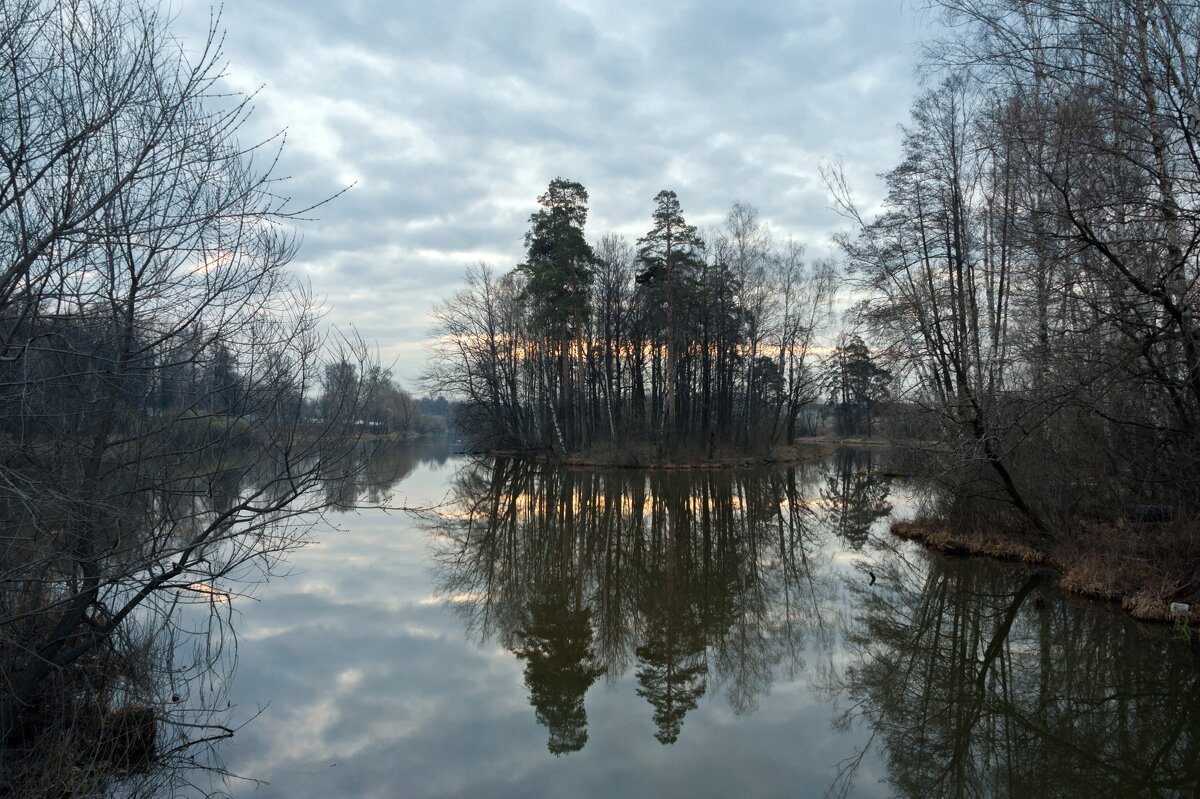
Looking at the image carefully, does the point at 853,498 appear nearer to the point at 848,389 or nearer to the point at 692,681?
the point at 692,681

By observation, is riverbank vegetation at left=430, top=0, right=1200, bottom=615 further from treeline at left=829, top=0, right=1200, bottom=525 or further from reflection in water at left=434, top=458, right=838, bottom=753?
reflection in water at left=434, top=458, right=838, bottom=753

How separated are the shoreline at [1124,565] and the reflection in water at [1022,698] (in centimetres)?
40

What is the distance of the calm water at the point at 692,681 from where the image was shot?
5391 millimetres

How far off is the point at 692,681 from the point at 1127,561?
6822 millimetres

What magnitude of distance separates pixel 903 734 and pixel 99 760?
621 centimetres

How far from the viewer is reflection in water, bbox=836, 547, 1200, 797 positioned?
17.4ft

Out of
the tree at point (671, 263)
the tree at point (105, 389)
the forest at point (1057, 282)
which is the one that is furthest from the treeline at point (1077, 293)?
the tree at point (671, 263)

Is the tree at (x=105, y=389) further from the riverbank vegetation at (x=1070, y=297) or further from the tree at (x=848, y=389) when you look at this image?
the tree at (x=848, y=389)

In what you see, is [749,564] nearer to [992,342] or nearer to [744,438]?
[992,342]

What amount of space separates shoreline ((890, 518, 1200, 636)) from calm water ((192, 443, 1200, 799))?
436 millimetres

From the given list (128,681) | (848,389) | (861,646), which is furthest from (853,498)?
(848,389)

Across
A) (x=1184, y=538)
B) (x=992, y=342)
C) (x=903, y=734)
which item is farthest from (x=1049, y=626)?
(x=992, y=342)

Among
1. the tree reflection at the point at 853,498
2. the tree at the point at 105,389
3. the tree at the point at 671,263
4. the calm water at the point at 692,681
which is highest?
the tree at the point at 671,263

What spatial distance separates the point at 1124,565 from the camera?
978 centimetres
